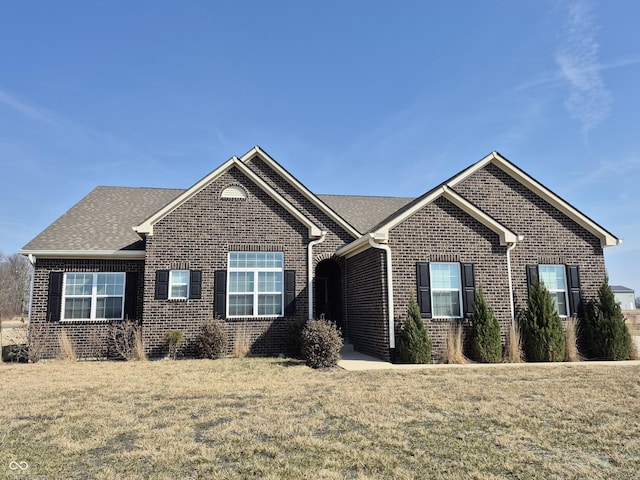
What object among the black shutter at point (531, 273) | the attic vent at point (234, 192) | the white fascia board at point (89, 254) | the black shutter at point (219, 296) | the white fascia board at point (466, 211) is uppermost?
the attic vent at point (234, 192)

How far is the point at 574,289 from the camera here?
44.7ft

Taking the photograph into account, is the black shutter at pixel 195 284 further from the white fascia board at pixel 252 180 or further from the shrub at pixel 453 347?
the shrub at pixel 453 347

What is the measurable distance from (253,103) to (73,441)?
11.3 metres

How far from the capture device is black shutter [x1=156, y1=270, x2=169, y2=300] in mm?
13273

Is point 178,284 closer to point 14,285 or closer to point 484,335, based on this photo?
point 484,335

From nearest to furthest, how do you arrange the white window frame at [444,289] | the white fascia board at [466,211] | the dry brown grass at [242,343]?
the white window frame at [444,289]
the white fascia board at [466,211]
the dry brown grass at [242,343]

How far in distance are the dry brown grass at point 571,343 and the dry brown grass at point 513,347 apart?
1292mm

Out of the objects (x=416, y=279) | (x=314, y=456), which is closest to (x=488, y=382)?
(x=416, y=279)

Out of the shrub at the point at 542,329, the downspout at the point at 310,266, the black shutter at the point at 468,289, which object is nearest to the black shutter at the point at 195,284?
the downspout at the point at 310,266

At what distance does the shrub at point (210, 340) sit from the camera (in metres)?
12.8

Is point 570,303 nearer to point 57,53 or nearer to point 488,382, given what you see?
point 488,382

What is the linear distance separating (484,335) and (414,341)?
1.98 m

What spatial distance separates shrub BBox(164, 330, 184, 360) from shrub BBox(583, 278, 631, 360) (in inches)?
464

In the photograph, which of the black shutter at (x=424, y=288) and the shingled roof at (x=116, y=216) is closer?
the black shutter at (x=424, y=288)
